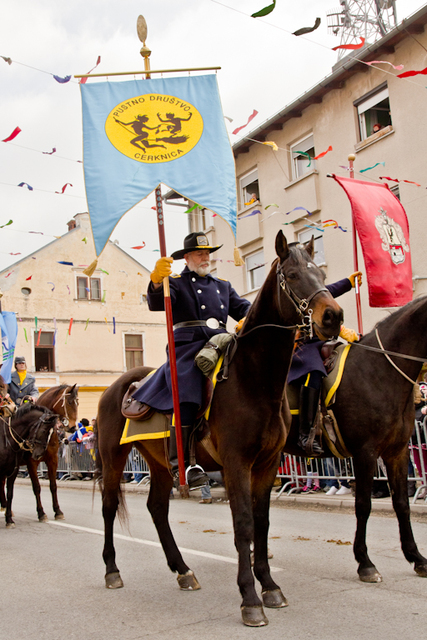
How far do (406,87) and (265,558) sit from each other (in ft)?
47.9

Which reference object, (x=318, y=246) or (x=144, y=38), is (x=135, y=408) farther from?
(x=318, y=246)

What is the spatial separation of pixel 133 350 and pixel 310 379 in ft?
99.5

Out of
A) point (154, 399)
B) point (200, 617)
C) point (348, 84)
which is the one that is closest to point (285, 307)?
A: point (154, 399)

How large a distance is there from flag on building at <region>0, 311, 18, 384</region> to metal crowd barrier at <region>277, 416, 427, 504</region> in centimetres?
556

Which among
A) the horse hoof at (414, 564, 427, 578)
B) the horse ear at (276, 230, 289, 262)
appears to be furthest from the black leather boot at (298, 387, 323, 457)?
the horse ear at (276, 230, 289, 262)

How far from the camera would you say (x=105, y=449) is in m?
5.94

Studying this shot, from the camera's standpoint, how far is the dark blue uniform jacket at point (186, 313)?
16.5 feet

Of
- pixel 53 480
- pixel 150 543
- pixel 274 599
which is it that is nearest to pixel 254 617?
pixel 274 599

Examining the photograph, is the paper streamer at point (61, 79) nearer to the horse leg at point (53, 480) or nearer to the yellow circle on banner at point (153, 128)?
the yellow circle on banner at point (153, 128)

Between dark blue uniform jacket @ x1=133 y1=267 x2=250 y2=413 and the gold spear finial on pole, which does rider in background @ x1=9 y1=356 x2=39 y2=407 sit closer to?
dark blue uniform jacket @ x1=133 y1=267 x2=250 y2=413

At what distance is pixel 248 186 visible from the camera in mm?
22219

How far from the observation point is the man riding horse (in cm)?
476

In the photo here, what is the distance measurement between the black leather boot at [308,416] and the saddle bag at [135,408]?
4.99 ft

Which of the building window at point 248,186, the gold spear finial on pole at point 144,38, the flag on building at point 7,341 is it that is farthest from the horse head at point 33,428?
the building window at point 248,186
